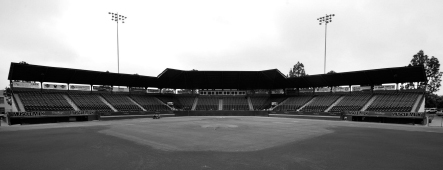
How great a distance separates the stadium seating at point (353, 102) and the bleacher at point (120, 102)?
52.2 metres

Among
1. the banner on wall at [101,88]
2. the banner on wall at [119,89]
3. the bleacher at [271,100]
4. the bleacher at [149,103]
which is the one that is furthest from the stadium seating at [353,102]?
the banner on wall at [101,88]

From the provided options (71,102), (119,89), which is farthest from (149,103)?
(71,102)

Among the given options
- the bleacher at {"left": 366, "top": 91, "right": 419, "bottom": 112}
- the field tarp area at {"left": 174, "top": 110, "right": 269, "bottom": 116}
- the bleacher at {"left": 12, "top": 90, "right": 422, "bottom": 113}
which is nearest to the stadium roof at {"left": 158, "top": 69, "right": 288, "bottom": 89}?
the bleacher at {"left": 12, "top": 90, "right": 422, "bottom": 113}

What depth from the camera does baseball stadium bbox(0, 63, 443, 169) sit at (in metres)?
12.8

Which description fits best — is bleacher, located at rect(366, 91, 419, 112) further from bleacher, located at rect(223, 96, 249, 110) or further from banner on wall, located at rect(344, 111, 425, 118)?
bleacher, located at rect(223, 96, 249, 110)

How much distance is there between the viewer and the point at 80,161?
1206cm

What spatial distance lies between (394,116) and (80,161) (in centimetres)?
4921

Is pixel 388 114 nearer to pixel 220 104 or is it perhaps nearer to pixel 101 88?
pixel 220 104

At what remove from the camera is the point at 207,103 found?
6744 centimetres

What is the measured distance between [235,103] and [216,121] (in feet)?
91.7

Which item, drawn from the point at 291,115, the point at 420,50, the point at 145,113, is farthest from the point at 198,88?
the point at 420,50

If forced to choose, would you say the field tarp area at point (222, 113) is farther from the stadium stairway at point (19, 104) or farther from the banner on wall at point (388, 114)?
the stadium stairway at point (19, 104)

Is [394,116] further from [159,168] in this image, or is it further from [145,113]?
[145,113]

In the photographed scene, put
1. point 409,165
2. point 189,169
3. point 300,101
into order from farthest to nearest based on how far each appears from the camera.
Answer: point 300,101, point 409,165, point 189,169
